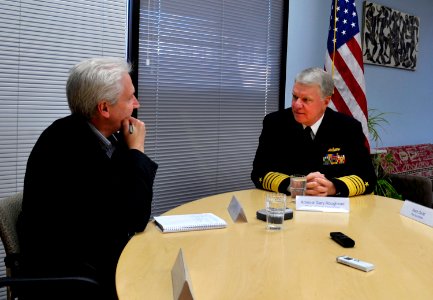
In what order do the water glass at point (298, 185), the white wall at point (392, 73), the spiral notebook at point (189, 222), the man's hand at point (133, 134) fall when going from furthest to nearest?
the white wall at point (392, 73) → the water glass at point (298, 185) → the man's hand at point (133, 134) → the spiral notebook at point (189, 222)

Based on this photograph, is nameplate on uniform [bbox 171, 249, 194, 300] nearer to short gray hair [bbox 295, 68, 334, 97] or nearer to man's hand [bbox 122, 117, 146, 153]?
man's hand [bbox 122, 117, 146, 153]

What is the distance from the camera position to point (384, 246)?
4.18ft

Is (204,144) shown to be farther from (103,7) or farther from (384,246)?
(384,246)

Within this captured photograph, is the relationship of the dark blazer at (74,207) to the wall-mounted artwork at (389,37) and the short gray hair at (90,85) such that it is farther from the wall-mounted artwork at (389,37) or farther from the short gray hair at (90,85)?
the wall-mounted artwork at (389,37)

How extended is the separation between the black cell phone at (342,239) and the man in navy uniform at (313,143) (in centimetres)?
72

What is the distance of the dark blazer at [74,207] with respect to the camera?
51.3 inches

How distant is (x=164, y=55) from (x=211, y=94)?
47 centimetres

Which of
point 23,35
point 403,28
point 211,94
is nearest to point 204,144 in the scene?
point 211,94

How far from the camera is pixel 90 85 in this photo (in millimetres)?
1481

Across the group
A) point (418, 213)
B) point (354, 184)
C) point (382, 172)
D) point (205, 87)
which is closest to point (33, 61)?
point (205, 87)

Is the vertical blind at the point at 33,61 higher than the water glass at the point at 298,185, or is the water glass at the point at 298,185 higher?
the vertical blind at the point at 33,61

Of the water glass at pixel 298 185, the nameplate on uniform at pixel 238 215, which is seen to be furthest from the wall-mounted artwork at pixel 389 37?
the nameplate on uniform at pixel 238 215

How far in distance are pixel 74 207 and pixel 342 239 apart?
2.79 feet

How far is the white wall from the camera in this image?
345cm
